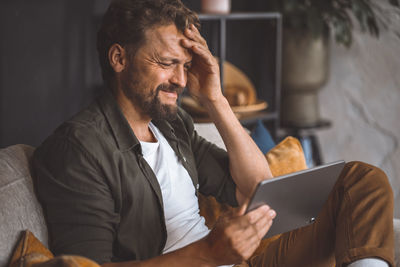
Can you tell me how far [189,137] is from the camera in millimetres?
1605

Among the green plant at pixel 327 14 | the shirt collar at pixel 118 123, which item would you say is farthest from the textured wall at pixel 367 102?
the shirt collar at pixel 118 123

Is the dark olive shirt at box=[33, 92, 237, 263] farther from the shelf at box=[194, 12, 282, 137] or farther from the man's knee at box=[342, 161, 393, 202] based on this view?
the shelf at box=[194, 12, 282, 137]

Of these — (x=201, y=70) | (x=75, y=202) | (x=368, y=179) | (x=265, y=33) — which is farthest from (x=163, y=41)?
(x=265, y=33)

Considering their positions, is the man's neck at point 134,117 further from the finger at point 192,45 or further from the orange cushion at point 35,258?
the orange cushion at point 35,258

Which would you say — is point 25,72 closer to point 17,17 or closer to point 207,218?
point 17,17

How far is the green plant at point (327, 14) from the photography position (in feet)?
9.69

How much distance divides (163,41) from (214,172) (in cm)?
42

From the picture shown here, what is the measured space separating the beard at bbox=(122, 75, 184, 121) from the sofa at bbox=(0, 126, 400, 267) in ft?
0.98

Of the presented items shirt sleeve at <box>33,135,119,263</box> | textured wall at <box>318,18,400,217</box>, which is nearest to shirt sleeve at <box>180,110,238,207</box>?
shirt sleeve at <box>33,135,119,263</box>

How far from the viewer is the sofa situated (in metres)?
1.08

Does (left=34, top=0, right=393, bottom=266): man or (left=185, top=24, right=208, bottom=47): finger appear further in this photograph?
(left=185, top=24, right=208, bottom=47): finger

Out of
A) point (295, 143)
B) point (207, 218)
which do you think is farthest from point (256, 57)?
point (207, 218)

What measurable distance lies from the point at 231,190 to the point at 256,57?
2180 millimetres

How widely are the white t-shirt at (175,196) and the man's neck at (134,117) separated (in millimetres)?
47
